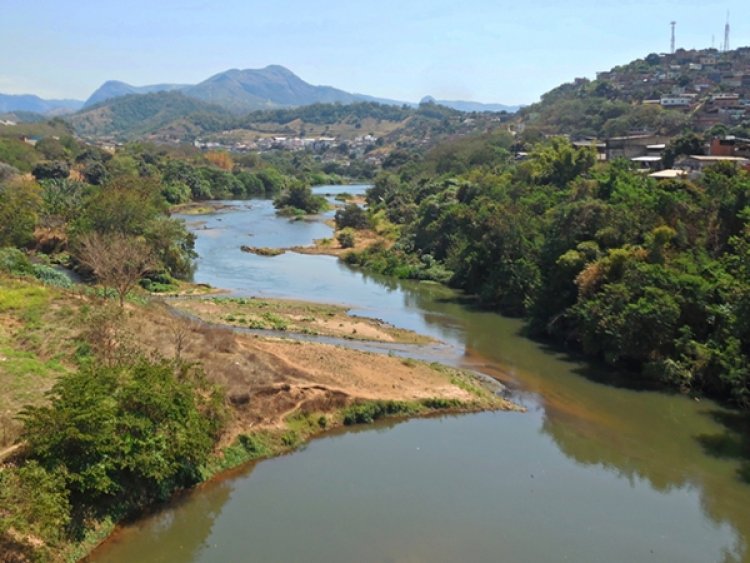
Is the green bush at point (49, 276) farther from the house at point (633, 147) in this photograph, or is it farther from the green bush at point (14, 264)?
the house at point (633, 147)

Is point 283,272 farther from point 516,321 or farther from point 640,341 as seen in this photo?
point 640,341

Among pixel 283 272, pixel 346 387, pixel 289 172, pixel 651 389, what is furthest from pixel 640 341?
pixel 289 172

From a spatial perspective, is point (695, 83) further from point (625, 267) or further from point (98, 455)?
point (98, 455)

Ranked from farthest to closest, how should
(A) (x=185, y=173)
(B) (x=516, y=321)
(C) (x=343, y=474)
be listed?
1. (A) (x=185, y=173)
2. (B) (x=516, y=321)
3. (C) (x=343, y=474)

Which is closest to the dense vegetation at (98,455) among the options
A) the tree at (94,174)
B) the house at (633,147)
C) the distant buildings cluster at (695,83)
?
the house at (633,147)

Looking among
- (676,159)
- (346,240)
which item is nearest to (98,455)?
(676,159)

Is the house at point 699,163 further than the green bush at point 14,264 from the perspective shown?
Yes

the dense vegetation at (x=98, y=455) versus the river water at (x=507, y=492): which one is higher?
the dense vegetation at (x=98, y=455)
